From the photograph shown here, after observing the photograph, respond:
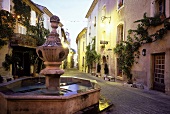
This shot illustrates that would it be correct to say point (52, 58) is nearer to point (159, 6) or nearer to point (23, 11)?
point (159, 6)

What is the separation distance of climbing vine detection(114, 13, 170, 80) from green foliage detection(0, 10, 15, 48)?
870 cm

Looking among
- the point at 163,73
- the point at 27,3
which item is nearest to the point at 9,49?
the point at 27,3

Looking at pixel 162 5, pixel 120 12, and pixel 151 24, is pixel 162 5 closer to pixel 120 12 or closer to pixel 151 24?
pixel 151 24

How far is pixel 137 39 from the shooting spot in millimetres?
11672

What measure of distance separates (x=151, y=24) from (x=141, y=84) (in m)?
3.59

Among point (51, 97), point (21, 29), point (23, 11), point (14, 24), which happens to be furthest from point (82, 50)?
point (51, 97)

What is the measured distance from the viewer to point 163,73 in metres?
9.67

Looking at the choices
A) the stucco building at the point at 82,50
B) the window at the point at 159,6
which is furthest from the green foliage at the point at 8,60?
the stucco building at the point at 82,50

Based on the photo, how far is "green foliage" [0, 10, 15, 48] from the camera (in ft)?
47.1

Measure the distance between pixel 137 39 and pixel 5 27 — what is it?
10032 mm

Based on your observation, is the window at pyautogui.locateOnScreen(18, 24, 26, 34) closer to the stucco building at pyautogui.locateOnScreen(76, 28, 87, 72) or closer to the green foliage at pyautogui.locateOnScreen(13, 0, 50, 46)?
the green foliage at pyautogui.locateOnScreen(13, 0, 50, 46)

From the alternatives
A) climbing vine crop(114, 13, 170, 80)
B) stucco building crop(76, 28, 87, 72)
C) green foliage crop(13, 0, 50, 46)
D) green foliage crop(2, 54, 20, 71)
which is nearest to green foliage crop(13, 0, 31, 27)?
green foliage crop(13, 0, 50, 46)

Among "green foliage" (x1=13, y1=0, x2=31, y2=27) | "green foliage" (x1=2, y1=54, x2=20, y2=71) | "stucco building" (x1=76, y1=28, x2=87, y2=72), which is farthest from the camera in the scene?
"stucco building" (x1=76, y1=28, x2=87, y2=72)

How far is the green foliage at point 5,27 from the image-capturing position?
47.1 feet
